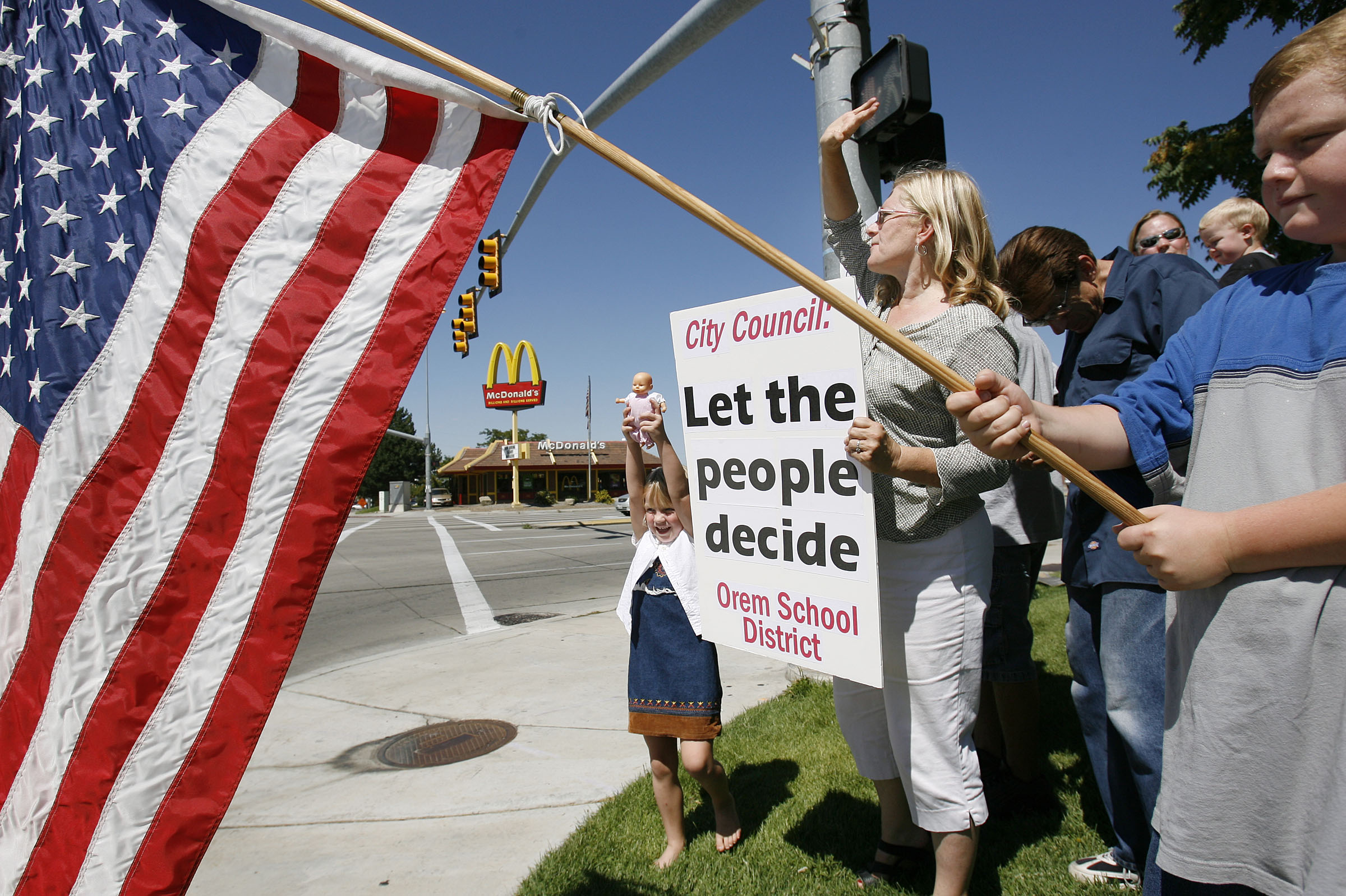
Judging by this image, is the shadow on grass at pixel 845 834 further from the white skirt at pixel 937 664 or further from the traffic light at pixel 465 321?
the traffic light at pixel 465 321

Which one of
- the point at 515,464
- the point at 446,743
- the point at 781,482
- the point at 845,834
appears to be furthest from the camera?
the point at 515,464

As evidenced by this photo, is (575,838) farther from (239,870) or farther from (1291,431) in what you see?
(1291,431)

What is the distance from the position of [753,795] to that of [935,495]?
6.39 feet

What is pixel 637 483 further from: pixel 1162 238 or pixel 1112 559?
pixel 1162 238

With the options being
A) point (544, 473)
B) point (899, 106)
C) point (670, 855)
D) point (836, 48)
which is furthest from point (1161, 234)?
point (544, 473)

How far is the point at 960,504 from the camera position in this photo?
222cm

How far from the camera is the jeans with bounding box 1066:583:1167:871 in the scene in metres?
2.20

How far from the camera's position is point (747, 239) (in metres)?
1.52

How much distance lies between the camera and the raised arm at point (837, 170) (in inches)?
95.0

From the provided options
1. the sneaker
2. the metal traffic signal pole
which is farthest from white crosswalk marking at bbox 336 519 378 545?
the sneaker

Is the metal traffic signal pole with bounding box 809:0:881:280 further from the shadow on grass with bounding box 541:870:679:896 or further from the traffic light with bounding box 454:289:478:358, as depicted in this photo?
the traffic light with bounding box 454:289:478:358

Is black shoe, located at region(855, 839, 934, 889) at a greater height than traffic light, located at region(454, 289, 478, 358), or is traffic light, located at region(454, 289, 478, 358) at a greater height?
traffic light, located at region(454, 289, 478, 358)

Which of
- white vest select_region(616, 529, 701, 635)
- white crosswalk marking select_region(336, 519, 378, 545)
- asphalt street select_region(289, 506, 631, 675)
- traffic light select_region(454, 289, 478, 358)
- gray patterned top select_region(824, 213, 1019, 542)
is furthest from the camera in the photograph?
white crosswalk marking select_region(336, 519, 378, 545)

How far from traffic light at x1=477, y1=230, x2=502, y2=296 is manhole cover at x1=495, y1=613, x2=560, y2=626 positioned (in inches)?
220
